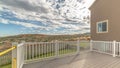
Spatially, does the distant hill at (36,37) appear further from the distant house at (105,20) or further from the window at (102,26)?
the window at (102,26)

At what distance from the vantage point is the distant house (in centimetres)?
1017

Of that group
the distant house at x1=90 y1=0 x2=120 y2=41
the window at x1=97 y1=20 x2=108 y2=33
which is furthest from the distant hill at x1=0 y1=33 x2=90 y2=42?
the window at x1=97 y1=20 x2=108 y2=33

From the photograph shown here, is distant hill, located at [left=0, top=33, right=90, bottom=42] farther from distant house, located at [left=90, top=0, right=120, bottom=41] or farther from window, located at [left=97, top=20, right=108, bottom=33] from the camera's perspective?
window, located at [left=97, top=20, right=108, bottom=33]

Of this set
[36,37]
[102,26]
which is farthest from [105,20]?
[36,37]

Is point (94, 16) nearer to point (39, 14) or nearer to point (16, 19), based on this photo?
point (39, 14)

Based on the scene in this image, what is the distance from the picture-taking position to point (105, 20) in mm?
11438

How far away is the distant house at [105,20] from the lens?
1017 centimetres

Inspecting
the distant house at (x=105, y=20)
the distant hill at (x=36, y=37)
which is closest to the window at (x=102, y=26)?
the distant house at (x=105, y=20)

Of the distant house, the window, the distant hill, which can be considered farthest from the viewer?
the distant hill

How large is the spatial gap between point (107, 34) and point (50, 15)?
797cm

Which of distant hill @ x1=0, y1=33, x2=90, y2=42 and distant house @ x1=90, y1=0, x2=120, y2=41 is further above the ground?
distant house @ x1=90, y1=0, x2=120, y2=41

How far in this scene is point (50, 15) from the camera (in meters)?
17.2

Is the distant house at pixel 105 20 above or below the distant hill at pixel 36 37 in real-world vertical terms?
above

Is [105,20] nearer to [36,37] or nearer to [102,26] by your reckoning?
[102,26]
